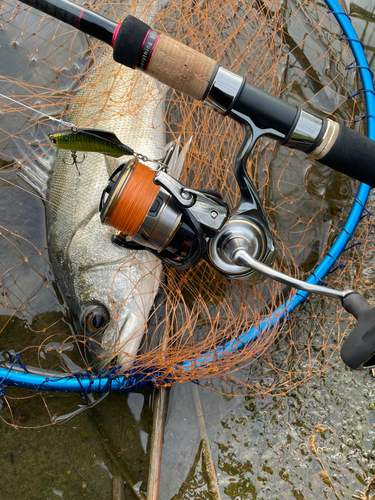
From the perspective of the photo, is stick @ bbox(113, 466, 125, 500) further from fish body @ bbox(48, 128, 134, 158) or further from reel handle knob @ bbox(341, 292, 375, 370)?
fish body @ bbox(48, 128, 134, 158)

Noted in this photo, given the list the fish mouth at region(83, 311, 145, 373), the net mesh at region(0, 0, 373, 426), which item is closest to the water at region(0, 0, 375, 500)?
the net mesh at region(0, 0, 373, 426)

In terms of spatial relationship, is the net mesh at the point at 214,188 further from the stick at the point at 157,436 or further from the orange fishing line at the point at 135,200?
the orange fishing line at the point at 135,200

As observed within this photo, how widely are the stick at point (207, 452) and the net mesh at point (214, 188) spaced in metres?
0.15

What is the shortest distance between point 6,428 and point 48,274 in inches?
43.3

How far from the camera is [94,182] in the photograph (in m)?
2.69

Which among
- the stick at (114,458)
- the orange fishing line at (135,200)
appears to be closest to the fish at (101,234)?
the stick at (114,458)

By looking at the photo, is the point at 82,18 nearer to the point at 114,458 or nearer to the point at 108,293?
the point at 108,293

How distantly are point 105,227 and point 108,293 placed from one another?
45 centimetres

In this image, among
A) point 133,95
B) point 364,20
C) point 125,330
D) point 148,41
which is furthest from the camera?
point 364,20

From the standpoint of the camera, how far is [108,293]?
2.53 m

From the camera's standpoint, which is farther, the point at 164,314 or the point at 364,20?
the point at 364,20

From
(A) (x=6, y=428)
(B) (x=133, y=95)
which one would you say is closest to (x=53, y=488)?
(A) (x=6, y=428)

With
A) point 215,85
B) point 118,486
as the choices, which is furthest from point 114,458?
point 215,85

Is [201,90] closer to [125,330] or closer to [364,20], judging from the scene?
[125,330]
